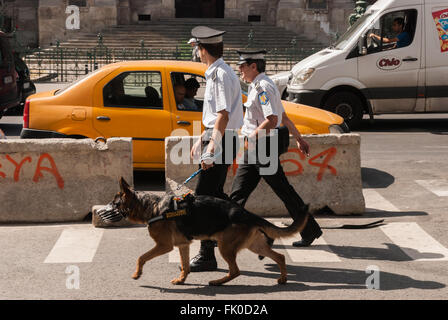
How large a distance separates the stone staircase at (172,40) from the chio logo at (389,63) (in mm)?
12549

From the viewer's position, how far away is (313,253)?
23.0 feet

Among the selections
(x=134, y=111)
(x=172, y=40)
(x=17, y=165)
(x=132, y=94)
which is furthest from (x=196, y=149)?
(x=172, y=40)

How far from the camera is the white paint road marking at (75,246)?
22.4ft

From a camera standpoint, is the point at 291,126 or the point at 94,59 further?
the point at 94,59

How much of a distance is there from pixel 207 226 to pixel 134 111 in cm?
417

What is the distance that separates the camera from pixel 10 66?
15.6 m

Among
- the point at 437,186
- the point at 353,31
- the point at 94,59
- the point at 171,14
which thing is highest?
the point at 171,14

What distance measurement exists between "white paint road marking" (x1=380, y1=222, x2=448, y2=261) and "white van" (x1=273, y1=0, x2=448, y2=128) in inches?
259

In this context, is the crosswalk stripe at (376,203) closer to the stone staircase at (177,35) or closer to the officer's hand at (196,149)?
the officer's hand at (196,149)

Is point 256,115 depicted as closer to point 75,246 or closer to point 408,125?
point 75,246

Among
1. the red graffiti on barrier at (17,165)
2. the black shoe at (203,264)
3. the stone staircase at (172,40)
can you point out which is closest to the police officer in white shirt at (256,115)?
the black shoe at (203,264)

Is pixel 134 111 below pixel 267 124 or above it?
below

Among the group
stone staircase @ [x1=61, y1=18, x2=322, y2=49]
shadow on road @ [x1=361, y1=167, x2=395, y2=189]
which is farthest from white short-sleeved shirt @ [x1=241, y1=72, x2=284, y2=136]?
stone staircase @ [x1=61, y1=18, x2=322, y2=49]

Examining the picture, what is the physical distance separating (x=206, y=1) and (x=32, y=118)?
27.3 m
